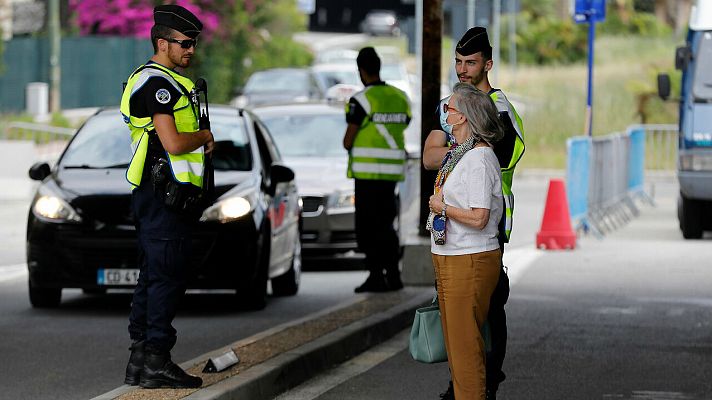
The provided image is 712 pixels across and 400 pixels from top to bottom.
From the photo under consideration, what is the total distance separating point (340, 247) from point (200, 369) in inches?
259

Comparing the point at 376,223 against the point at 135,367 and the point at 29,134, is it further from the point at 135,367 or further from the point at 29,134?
the point at 29,134

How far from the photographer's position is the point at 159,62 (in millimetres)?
8695

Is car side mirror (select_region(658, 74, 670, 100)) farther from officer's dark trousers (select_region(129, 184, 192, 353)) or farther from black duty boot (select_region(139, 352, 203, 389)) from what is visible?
black duty boot (select_region(139, 352, 203, 389))

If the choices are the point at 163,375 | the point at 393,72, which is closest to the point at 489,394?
the point at 163,375

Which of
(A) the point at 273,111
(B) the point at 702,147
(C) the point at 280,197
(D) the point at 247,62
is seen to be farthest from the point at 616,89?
(C) the point at 280,197

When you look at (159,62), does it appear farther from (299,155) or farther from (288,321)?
(299,155)

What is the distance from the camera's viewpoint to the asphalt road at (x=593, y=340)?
961 cm

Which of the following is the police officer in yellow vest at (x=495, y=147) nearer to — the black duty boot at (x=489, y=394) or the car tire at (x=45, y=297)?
the black duty boot at (x=489, y=394)

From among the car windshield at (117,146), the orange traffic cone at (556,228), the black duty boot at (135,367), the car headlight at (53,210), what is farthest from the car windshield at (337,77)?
the black duty boot at (135,367)

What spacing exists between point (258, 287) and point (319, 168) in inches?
139

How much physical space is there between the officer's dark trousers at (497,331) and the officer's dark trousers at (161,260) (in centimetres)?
161

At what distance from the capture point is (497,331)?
830cm

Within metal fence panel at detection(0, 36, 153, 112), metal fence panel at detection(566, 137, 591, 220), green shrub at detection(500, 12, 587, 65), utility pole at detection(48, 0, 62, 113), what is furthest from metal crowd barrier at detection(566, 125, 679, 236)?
green shrub at detection(500, 12, 587, 65)

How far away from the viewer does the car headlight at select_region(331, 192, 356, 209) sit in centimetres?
1562
